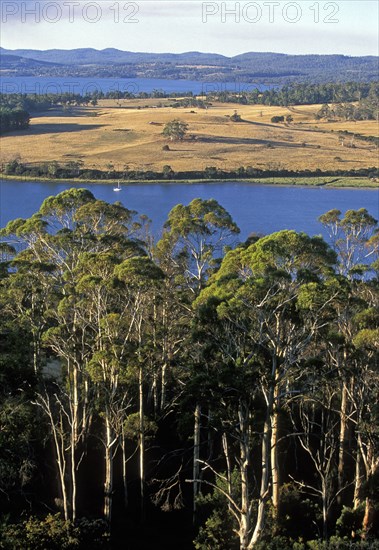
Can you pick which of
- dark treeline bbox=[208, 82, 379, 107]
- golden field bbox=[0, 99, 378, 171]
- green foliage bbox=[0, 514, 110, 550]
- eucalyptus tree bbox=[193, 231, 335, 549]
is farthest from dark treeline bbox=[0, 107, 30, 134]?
green foliage bbox=[0, 514, 110, 550]

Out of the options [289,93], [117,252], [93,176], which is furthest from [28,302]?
[289,93]

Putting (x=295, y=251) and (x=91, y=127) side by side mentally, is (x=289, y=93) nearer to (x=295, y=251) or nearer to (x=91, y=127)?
(x=91, y=127)

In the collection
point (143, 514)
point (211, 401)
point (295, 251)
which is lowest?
point (143, 514)

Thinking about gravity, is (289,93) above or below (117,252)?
above

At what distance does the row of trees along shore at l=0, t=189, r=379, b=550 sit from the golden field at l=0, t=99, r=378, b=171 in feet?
147

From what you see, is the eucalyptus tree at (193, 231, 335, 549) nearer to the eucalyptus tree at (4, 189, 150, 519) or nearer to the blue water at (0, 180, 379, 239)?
the eucalyptus tree at (4, 189, 150, 519)

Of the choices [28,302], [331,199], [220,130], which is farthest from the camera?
[220,130]

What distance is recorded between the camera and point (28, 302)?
633 inches

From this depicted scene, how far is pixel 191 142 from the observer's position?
70812 mm

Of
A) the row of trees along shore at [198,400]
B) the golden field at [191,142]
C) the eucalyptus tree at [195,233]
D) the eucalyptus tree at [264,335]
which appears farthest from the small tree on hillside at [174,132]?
the eucalyptus tree at [264,335]

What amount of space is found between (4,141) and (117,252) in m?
56.5

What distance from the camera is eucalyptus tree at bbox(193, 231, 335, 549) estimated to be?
10.8 metres

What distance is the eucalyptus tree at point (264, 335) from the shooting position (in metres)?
10.8

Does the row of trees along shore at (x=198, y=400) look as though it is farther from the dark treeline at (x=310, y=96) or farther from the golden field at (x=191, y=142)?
the dark treeline at (x=310, y=96)
